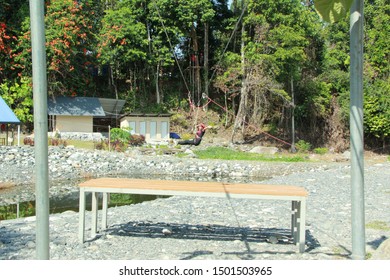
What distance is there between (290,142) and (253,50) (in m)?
6.80

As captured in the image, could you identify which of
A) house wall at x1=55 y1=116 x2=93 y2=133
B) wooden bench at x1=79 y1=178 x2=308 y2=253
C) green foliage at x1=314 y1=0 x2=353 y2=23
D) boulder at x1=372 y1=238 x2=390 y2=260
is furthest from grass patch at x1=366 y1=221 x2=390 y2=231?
house wall at x1=55 y1=116 x2=93 y2=133

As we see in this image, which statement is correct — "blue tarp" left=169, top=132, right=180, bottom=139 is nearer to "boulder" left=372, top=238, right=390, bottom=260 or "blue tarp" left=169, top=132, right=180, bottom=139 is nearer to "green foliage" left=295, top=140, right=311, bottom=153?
"green foliage" left=295, top=140, right=311, bottom=153

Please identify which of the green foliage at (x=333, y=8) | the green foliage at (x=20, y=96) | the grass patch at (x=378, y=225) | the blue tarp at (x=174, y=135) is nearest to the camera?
the green foliage at (x=333, y=8)

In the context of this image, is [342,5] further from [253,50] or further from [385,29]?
[385,29]

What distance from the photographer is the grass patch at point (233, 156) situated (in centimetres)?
2247

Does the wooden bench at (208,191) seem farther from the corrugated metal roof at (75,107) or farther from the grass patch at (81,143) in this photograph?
the corrugated metal roof at (75,107)

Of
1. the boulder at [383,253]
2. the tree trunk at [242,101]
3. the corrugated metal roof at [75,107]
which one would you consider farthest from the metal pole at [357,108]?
the corrugated metal roof at [75,107]

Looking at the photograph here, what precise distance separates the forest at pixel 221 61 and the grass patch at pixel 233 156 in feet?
10.7

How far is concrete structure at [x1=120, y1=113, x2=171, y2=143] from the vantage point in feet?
93.1

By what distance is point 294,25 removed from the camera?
28.0 metres

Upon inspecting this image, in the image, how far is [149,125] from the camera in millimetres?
28641

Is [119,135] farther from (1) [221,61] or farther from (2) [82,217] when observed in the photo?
(2) [82,217]

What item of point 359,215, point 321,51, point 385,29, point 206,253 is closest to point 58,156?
point 206,253

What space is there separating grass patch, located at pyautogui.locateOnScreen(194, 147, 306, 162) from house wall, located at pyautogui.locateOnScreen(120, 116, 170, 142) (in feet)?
13.4
